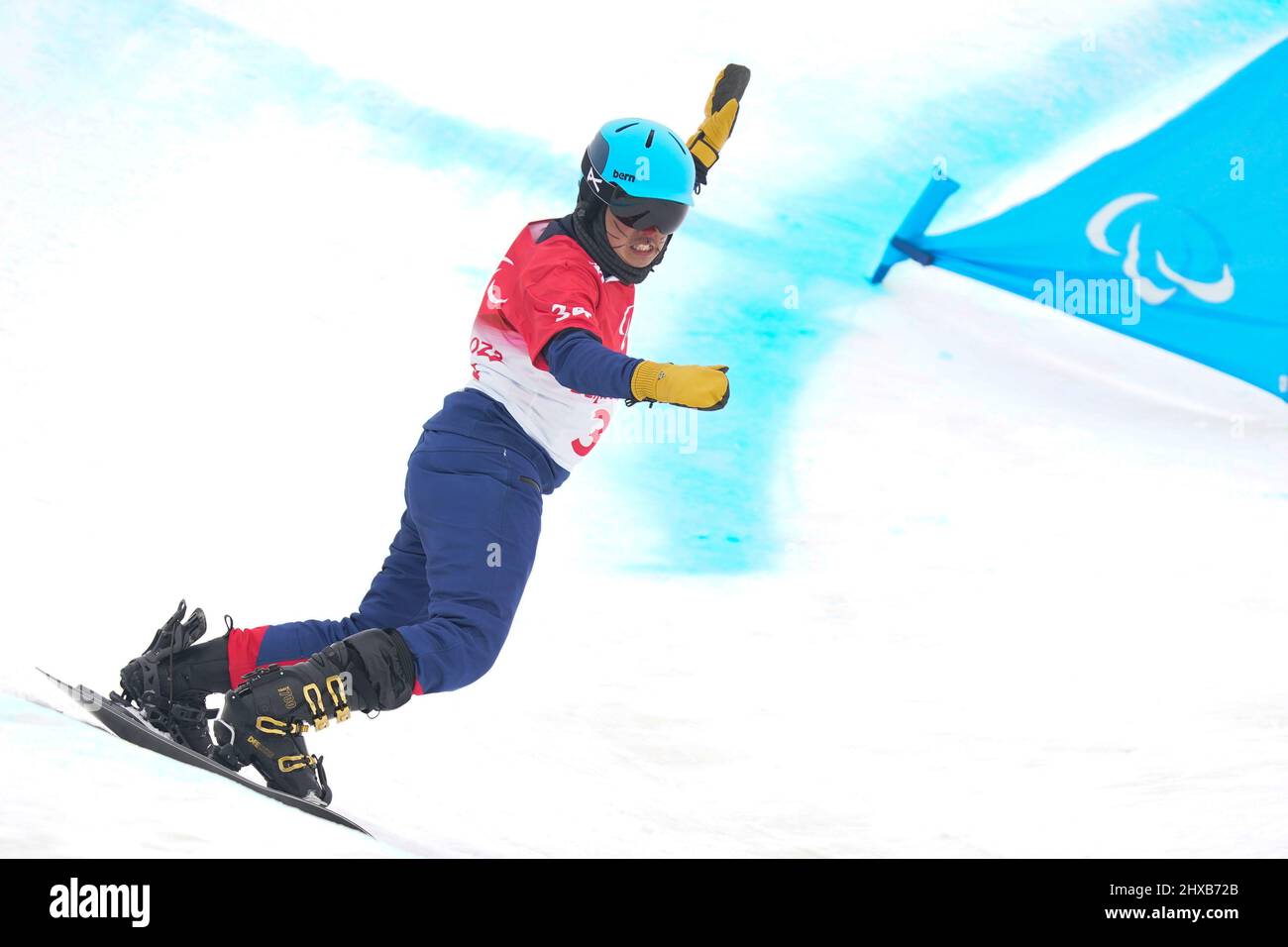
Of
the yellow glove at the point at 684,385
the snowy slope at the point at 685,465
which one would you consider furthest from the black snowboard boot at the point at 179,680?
the yellow glove at the point at 684,385

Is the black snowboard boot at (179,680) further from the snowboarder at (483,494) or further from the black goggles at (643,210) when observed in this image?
the black goggles at (643,210)

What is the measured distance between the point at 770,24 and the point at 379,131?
2020 mm

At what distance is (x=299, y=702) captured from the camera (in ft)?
7.61

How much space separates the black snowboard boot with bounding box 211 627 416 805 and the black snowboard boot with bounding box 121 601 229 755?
0.18 meters

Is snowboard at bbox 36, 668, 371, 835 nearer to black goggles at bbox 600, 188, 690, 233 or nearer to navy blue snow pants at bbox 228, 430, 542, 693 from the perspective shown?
navy blue snow pants at bbox 228, 430, 542, 693

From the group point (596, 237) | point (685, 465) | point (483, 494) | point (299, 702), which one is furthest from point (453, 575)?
point (685, 465)

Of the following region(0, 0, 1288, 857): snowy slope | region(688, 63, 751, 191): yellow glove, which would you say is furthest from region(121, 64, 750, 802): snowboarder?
region(688, 63, 751, 191): yellow glove

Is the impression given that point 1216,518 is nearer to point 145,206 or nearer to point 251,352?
point 251,352

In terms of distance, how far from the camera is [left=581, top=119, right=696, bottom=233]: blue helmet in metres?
2.64

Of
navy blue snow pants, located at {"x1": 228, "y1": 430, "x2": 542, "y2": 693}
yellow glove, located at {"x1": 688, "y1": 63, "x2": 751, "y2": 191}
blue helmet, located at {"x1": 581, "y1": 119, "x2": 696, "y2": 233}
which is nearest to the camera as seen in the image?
navy blue snow pants, located at {"x1": 228, "y1": 430, "x2": 542, "y2": 693}

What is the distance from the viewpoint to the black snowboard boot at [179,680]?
253 cm

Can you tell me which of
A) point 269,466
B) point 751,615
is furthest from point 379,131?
point 751,615

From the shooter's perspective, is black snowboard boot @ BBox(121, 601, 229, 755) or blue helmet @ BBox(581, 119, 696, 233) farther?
blue helmet @ BBox(581, 119, 696, 233)

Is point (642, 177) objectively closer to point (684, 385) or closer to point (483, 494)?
point (684, 385)
